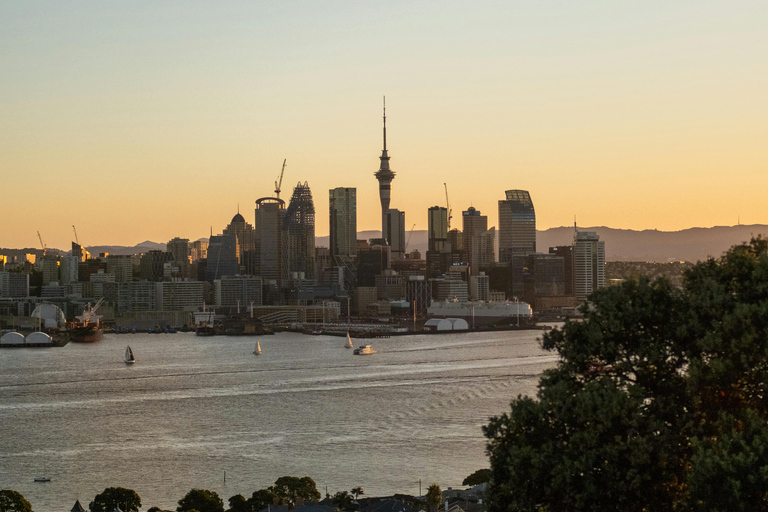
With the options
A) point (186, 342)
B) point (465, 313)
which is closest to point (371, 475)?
point (186, 342)

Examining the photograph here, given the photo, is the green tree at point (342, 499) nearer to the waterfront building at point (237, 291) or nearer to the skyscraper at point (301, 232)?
the waterfront building at point (237, 291)

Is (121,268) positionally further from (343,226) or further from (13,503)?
(13,503)

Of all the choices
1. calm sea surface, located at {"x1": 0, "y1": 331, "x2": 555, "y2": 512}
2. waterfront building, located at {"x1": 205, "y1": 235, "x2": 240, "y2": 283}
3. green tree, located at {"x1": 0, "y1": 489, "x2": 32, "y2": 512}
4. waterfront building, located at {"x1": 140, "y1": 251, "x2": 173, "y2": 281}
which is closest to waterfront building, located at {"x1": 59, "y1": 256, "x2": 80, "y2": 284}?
waterfront building, located at {"x1": 140, "y1": 251, "x2": 173, "y2": 281}

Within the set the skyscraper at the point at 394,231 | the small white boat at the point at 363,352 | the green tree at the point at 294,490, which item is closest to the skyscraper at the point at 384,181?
the skyscraper at the point at 394,231

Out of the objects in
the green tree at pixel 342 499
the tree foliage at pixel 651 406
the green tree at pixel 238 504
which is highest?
the tree foliage at pixel 651 406

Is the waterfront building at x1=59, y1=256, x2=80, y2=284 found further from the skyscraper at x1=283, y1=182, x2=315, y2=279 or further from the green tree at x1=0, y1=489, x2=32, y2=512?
the green tree at x1=0, y1=489, x2=32, y2=512

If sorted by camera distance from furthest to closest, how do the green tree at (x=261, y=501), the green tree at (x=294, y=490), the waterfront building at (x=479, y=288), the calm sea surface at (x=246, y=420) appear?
the waterfront building at (x=479, y=288) → the calm sea surface at (x=246, y=420) → the green tree at (x=294, y=490) → the green tree at (x=261, y=501)
